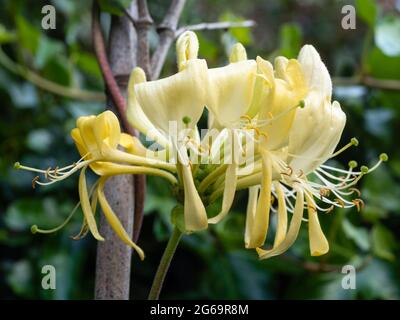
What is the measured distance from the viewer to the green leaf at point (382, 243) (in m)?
1.09

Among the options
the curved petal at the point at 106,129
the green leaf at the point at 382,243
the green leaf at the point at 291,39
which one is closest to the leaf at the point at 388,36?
the green leaf at the point at 291,39

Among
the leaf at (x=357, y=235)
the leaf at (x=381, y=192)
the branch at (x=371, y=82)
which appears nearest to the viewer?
the leaf at (x=357, y=235)

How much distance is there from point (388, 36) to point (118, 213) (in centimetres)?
82

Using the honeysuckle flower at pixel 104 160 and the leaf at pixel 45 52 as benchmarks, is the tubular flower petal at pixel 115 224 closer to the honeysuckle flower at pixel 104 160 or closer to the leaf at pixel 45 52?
the honeysuckle flower at pixel 104 160

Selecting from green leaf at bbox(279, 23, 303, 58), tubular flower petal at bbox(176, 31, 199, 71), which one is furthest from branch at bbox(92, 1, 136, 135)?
green leaf at bbox(279, 23, 303, 58)

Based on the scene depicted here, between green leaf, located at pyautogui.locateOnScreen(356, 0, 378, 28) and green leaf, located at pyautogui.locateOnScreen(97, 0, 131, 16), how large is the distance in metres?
0.67

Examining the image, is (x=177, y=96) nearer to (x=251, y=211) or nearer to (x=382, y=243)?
Answer: (x=251, y=211)

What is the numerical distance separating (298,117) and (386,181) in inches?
30.7

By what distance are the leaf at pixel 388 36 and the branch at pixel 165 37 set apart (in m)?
0.60

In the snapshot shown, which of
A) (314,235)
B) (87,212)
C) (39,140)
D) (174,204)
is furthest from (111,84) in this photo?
(39,140)

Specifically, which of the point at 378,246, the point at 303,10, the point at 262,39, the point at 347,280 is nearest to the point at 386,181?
the point at 378,246

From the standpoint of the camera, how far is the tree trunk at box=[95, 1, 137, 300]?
Result: 2.02ft

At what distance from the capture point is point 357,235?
3.61 feet

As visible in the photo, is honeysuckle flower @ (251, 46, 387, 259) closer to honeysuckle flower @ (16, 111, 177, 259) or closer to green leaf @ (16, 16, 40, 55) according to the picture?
honeysuckle flower @ (16, 111, 177, 259)
